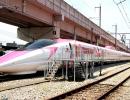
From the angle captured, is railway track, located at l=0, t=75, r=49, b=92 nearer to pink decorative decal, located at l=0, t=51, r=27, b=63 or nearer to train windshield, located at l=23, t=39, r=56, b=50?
pink decorative decal, located at l=0, t=51, r=27, b=63

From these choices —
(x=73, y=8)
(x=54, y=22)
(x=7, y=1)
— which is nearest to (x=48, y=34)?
(x=54, y=22)

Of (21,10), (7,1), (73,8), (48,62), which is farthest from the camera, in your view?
(73,8)

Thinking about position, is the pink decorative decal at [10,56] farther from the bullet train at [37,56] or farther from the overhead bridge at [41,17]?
the overhead bridge at [41,17]

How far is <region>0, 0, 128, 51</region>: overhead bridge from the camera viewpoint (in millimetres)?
30016

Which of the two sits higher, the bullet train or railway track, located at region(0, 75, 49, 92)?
the bullet train

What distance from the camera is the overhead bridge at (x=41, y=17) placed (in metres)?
30.0

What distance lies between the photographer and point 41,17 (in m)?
35.0

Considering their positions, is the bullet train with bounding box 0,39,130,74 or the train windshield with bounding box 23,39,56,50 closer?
the bullet train with bounding box 0,39,130,74

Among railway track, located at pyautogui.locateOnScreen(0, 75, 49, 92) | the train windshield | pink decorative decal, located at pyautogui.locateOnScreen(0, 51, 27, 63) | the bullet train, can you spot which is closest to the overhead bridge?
the train windshield

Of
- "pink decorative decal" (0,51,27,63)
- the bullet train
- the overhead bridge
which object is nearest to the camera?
the bullet train

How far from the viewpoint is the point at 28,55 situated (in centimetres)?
2008

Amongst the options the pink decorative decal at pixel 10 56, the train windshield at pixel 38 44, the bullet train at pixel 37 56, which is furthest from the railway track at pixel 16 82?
the train windshield at pixel 38 44

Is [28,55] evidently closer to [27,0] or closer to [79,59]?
[79,59]

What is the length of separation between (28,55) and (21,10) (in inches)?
414
